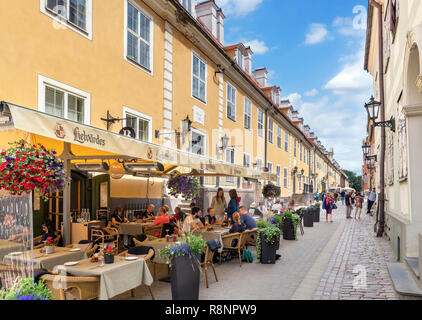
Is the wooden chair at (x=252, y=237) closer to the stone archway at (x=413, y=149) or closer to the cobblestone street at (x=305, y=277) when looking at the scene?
the cobblestone street at (x=305, y=277)

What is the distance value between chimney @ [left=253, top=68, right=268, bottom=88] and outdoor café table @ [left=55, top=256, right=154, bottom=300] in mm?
24463

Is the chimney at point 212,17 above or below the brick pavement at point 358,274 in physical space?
above

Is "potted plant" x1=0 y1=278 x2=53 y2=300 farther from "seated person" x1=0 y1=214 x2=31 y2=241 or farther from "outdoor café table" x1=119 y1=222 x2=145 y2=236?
"outdoor café table" x1=119 y1=222 x2=145 y2=236

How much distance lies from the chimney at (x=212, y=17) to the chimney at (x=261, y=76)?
9.61 metres

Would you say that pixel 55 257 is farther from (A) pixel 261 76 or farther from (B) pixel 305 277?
(A) pixel 261 76

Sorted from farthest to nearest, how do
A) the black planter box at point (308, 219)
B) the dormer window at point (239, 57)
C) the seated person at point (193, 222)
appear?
the dormer window at point (239, 57)
the black planter box at point (308, 219)
the seated person at point (193, 222)

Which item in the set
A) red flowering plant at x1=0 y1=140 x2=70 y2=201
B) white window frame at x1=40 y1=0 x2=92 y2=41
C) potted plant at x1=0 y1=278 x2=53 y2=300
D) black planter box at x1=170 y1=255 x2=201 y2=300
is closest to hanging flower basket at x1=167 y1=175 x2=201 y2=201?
white window frame at x1=40 y1=0 x2=92 y2=41

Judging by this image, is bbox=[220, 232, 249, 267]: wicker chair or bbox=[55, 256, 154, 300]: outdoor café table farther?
bbox=[220, 232, 249, 267]: wicker chair

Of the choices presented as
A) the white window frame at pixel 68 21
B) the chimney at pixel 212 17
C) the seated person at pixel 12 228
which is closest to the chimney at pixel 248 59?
the chimney at pixel 212 17

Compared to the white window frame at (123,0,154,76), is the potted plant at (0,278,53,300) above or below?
below

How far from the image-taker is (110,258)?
5.04 m

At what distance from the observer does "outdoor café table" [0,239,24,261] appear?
4.17 metres

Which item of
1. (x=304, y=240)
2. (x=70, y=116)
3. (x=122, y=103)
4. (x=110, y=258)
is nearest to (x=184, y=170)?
(x=122, y=103)

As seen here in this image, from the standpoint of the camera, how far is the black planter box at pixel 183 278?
16.5 feet
